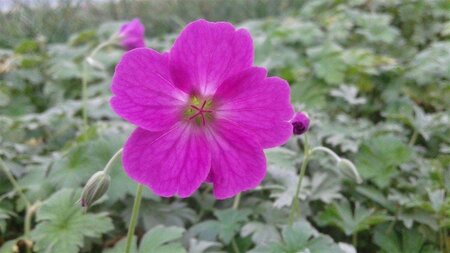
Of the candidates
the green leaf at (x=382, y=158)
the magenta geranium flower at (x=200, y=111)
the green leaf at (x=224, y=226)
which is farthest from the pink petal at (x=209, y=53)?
the green leaf at (x=382, y=158)

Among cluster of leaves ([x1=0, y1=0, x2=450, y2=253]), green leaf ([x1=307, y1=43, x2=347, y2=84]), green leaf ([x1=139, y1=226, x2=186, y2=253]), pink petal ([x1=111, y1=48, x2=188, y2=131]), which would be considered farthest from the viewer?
green leaf ([x1=307, y1=43, x2=347, y2=84])

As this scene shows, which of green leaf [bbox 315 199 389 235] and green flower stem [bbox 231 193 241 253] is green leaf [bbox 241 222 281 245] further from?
green leaf [bbox 315 199 389 235]

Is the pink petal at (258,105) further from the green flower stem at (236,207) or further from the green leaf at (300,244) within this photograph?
the green flower stem at (236,207)

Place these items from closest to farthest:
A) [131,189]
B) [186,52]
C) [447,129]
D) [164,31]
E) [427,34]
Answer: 1. [186,52]
2. [131,189]
3. [447,129]
4. [427,34]
5. [164,31]

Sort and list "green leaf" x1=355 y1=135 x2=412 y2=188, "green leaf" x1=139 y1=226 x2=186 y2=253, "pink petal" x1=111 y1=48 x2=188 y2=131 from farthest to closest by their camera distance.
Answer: "green leaf" x1=355 y1=135 x2=412 y2=188 < "green leaf" x1=139 y1=226 x2=186 y2=253 < "pink petal" x1=111 y1=48 x2=188 y2=131

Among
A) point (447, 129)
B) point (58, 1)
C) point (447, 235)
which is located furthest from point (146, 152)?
point (58, 1)

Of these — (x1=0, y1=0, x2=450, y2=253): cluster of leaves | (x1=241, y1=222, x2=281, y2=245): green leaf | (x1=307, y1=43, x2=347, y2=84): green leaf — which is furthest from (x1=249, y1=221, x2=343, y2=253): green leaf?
(x1=307, y1=43, x2=347, y2=84): green leaf

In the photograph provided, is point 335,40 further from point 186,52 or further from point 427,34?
point 186,52
